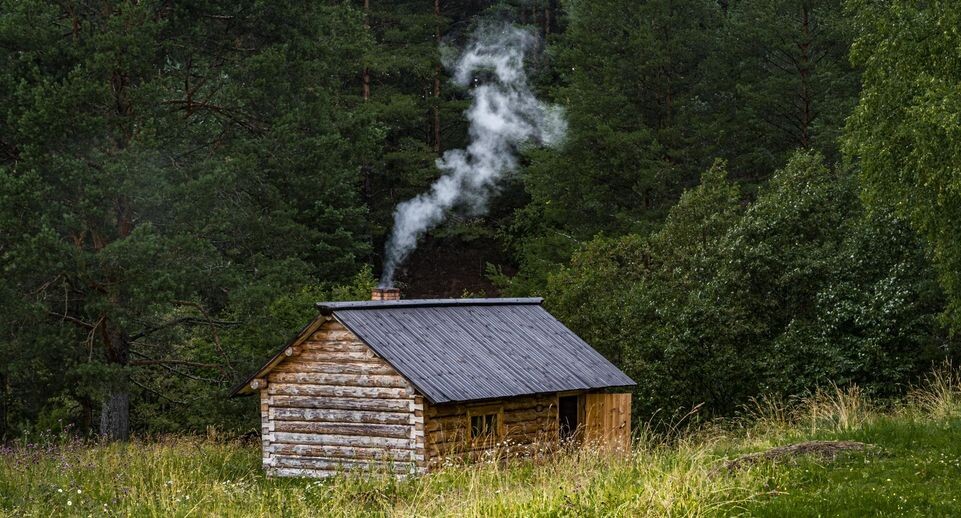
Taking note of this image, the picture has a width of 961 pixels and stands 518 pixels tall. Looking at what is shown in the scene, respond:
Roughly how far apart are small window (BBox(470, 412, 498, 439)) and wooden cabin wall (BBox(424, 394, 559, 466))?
0.45 feet

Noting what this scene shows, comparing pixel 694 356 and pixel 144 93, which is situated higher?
pixel 144 93

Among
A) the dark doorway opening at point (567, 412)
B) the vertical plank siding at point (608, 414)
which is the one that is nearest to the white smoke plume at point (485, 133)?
the dark doorway opening at point (567, 412)

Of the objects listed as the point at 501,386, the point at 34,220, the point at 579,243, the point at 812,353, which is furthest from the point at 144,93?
the point at 579,243

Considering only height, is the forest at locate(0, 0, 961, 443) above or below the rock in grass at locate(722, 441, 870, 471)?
above

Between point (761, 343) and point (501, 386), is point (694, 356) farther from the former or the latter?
point (501, 386)

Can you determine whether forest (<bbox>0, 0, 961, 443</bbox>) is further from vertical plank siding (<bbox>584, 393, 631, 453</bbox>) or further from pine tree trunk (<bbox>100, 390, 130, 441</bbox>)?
vertical plank siding (<bbox>584, 393, 631, 453</bbox>)

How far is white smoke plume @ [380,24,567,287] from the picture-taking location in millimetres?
51406

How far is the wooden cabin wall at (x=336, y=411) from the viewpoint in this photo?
22.1 meters

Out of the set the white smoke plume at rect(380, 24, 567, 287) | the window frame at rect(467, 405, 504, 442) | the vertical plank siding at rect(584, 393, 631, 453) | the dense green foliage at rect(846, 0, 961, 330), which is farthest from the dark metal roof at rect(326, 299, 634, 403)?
the white smoke plume at rect(380, 24, 567, 287)

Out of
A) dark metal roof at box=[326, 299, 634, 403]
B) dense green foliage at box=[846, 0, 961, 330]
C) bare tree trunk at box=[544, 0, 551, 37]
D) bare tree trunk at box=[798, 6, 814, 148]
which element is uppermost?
bare tree trunk at box=[544, 0, 551, 37]

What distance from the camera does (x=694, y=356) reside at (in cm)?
2848

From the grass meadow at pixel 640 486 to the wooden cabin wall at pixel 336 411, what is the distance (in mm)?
3660

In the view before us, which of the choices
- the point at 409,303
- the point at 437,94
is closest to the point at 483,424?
the point at 409,303

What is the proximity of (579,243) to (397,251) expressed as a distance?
1029 cm
